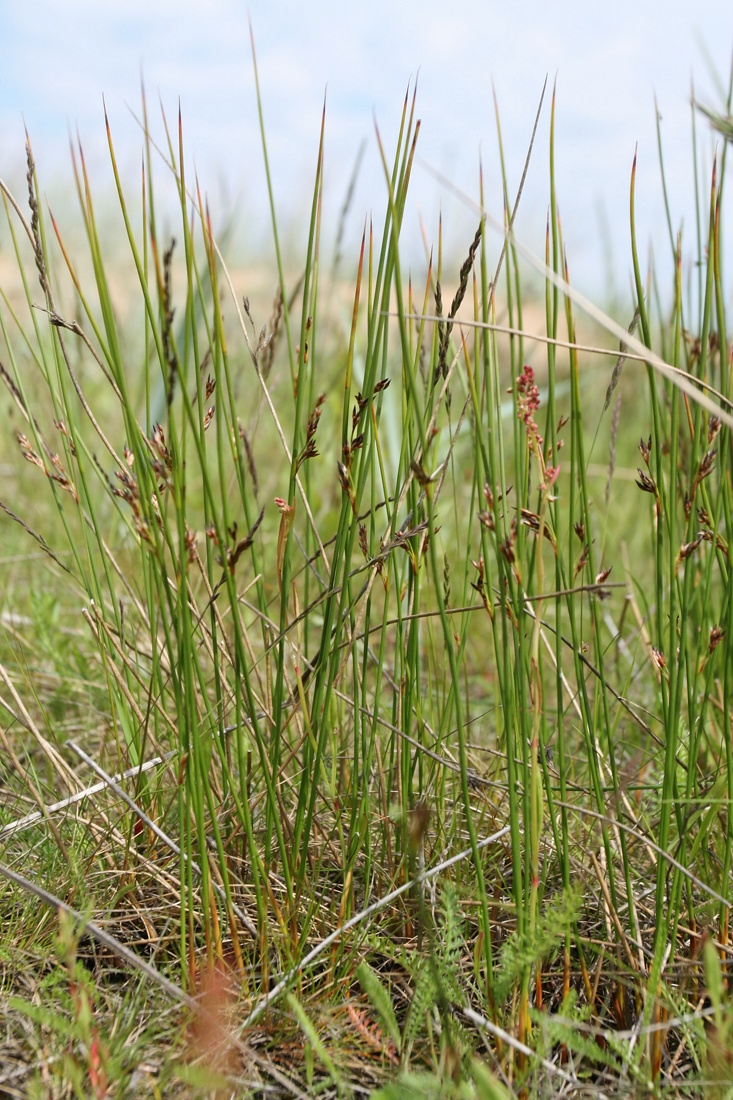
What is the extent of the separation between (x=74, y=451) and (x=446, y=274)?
153 inches

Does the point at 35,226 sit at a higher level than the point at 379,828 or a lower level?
higher

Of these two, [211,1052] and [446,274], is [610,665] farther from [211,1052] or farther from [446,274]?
[446,274]

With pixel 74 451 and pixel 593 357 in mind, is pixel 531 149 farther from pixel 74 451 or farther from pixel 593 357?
pixel 593 357

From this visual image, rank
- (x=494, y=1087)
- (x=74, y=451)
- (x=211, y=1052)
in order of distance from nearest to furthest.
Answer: (x=494, y=1087)
(x=211, y=1052)
(x=74, y=451)

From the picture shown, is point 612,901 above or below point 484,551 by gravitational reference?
below

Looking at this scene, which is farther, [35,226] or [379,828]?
[379,828]

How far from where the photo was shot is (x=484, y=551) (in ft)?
2.60

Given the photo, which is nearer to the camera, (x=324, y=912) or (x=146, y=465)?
(x=146, y=465)

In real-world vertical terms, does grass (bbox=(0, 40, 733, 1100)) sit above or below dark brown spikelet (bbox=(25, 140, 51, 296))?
below

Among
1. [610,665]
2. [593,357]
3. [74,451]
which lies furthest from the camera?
[593,357]

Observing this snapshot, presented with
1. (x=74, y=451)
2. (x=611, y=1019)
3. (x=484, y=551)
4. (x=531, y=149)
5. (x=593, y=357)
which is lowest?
(x=611, y=1019)

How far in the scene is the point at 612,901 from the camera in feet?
2.72

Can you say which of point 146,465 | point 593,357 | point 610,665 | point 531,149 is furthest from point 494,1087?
point 593,357

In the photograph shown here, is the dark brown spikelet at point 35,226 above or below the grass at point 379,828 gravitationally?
above
